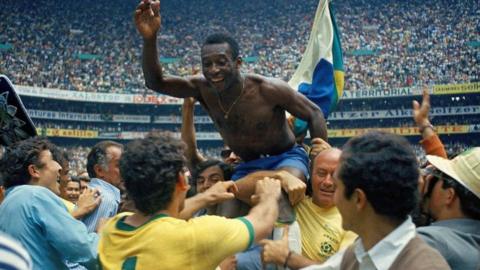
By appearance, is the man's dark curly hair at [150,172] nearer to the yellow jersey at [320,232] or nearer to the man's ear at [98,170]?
the yellow jersey at [320,232]

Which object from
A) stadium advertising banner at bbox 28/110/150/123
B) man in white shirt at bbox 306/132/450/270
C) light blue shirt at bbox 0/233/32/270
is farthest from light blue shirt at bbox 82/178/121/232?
stadium advertising banner at bbox 28/110/150/123

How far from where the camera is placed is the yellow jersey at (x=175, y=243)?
2588 mm

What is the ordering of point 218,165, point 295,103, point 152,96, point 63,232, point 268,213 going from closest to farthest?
point 268,213, point 63,232, point 295,103, point 218,165, point 152,96

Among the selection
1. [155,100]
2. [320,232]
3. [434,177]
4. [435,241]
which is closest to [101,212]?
[320,232]

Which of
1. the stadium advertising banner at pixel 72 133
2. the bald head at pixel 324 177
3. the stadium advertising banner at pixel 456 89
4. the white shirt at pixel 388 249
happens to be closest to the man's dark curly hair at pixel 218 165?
the bald head at pixel 324 177

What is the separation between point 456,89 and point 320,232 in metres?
30.5

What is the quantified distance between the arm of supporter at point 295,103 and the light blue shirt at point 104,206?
142 cm

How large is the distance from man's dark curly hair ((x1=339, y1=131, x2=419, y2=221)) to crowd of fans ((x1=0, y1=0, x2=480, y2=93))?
31996 mm

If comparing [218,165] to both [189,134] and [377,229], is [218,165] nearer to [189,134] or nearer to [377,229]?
[189,134]

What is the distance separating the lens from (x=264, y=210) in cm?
288

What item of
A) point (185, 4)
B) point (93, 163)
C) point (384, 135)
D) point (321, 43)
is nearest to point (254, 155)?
point (93, 163)

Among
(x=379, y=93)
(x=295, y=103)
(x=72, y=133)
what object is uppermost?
(x=295, y=103)

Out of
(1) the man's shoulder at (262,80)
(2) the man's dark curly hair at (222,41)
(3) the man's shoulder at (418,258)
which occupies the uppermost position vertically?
(2) the man's dark curly hair at (222,41)

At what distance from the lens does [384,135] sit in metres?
2.24
